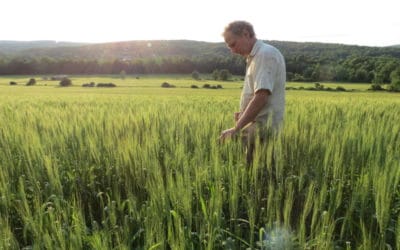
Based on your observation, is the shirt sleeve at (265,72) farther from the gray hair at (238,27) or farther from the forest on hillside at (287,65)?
the forest on hillside at (287,65)

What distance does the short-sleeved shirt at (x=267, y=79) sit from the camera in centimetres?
351

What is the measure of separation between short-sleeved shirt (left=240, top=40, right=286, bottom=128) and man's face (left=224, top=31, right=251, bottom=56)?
0.08m

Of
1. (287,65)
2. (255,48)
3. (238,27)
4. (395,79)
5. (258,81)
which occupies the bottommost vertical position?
(395,79)

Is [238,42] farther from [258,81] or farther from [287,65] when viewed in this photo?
[287,65]

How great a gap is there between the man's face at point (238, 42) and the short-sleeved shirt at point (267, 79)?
0.08 metres

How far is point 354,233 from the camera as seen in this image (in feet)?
7.73

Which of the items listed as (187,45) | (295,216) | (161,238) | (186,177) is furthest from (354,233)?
(187,45)

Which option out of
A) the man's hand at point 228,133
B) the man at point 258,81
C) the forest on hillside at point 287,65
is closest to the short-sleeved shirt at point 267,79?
the man at point 258,81

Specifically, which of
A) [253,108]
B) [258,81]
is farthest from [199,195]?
[258,81]

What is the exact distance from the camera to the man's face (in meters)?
3.52

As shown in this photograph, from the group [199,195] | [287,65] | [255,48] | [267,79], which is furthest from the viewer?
[287,65]

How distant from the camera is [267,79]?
3.49 meters

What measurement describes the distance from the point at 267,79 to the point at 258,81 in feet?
0.25

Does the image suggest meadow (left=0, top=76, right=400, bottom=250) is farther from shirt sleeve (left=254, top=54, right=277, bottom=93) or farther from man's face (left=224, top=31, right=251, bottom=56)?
man's face (left=224, top=31, right=251, bottom=56)
